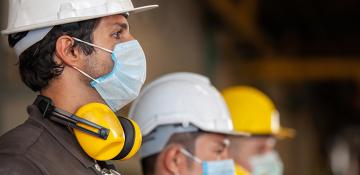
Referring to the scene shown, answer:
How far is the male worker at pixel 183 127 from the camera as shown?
3760 millimetres

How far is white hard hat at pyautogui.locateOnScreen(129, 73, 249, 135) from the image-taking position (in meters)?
3.92

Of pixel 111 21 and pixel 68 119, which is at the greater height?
pixel 111 21

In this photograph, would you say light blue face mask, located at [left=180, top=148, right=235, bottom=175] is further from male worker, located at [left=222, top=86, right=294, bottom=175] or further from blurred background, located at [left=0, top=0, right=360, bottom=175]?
blurred background, located at [left=0, top=0, right=360, bottom=175]

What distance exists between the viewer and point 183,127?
12.7ft

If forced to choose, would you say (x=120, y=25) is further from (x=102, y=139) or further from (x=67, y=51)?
(x=102, y=139)

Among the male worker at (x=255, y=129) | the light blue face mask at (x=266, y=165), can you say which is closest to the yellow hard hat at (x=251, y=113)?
the male worker at (x=255, y=129)

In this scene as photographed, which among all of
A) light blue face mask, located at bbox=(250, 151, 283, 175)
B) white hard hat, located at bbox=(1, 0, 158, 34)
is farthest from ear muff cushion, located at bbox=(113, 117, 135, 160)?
light blue face mask, located at bbox=(250, 151, 283, 175)

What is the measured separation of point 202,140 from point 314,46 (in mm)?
11914

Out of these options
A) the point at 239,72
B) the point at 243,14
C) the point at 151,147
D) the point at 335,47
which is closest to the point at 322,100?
the point at 335,47

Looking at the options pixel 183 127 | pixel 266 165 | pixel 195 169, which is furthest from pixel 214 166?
pixel 266 165

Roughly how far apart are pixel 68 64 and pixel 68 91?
0.09 m

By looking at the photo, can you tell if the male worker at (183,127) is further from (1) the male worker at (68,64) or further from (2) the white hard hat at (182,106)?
(1) the male worker at (68,64)

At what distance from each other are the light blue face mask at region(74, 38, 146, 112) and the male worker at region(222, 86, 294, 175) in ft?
7.84

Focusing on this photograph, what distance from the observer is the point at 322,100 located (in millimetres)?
20172
